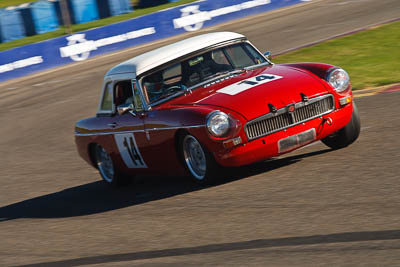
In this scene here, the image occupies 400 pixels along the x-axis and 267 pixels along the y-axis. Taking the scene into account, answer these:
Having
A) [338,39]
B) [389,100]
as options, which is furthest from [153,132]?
[338,39]

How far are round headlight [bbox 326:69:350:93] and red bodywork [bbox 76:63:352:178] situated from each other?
0.06 m

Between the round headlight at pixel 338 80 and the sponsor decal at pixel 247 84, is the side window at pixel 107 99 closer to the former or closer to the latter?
the sponsor decal at pixel 247 84

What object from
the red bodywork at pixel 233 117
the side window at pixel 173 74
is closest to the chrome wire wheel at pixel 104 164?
the red bodywork at pixel 233 117

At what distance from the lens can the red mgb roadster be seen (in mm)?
6852

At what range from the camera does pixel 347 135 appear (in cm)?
772

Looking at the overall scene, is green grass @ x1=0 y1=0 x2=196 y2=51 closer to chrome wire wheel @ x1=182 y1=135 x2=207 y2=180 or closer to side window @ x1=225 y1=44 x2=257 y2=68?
side window @ x1=225 y1=44 x2=257 y2=68

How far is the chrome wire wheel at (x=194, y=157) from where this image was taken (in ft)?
23.3

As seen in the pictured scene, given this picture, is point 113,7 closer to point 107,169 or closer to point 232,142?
point 107,169

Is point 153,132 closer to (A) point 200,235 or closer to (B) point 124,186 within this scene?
(B) point 124,186

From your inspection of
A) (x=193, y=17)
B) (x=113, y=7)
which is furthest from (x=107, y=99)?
(x=113, y=7)

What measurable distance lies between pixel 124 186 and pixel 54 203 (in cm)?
90

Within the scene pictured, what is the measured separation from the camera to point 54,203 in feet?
27.7

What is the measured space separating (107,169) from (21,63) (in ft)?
50.2

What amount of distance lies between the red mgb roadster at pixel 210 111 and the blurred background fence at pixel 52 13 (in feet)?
63.0
